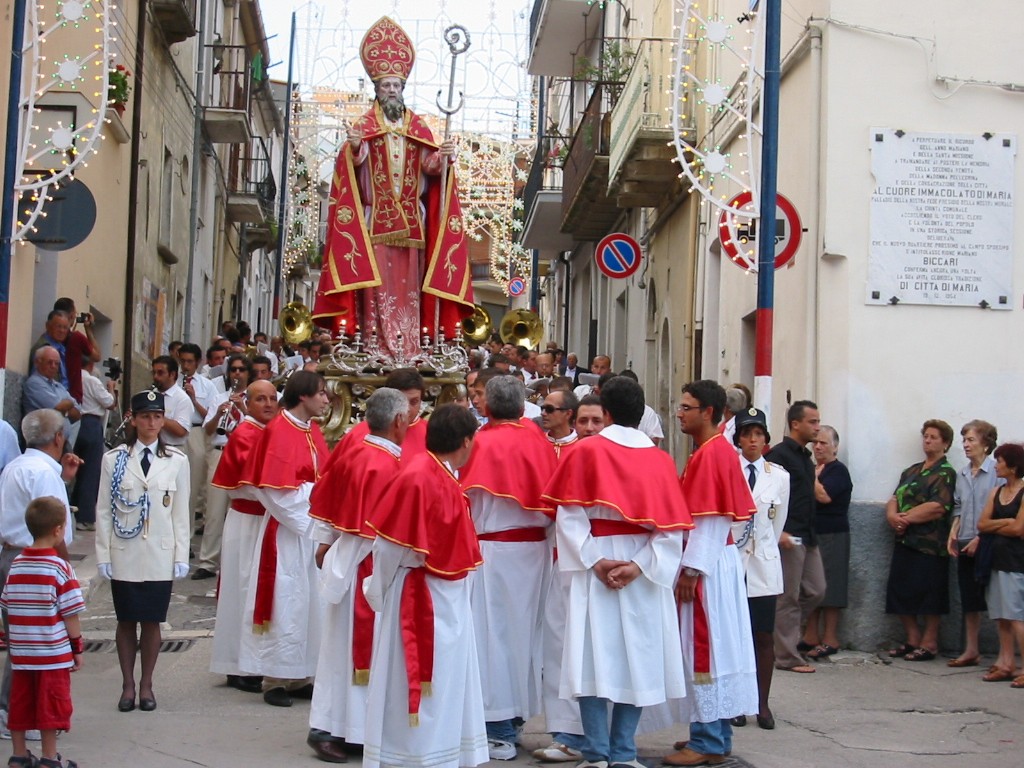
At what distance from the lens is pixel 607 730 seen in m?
6.54

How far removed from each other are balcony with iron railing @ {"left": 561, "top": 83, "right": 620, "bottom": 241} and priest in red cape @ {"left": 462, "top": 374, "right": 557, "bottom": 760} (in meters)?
12.9

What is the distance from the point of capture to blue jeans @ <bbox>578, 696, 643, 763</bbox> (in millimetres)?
6484

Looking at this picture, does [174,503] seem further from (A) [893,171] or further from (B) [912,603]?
(A) [893,171]

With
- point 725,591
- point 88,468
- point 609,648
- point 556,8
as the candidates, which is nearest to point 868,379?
point 725,591

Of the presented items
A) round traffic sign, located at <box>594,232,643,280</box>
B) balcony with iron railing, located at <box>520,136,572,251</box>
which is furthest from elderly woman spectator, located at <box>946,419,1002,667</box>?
balcony with iron railing, located at <box>520,136,572,251</box>

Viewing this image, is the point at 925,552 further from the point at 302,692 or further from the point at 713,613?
the point at 302,692

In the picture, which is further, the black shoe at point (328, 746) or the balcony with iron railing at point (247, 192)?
the balcony with iron railing at point (247, 192)

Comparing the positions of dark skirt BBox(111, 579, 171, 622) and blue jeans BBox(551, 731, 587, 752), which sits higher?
dark skirt BBox(111, 579, 171, 622)

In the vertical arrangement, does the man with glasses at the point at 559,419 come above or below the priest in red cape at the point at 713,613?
above

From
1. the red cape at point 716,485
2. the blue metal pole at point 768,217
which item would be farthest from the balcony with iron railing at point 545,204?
the red cape at point 716,485

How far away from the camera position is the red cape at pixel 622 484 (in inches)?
252

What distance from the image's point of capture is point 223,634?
27.3ft

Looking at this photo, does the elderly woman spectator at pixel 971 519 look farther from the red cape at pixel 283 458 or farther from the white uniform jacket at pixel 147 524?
the white uniform jacket at pixel 147 524

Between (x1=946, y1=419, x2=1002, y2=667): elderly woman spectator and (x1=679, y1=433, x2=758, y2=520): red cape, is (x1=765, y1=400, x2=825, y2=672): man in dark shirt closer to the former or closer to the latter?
(x1=946, y1=419, x2=1002, y2=667): elderly woman spectator
